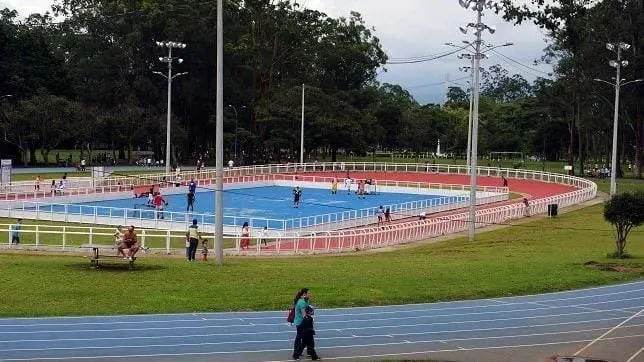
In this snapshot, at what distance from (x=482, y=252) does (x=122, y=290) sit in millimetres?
17168

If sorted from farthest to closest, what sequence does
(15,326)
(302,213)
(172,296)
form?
1. (302,213)
2. (172,296)
3. (15,326)

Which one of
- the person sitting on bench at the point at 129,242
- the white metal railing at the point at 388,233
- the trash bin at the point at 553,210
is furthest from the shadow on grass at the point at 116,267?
the trash bin at the point at 553,210

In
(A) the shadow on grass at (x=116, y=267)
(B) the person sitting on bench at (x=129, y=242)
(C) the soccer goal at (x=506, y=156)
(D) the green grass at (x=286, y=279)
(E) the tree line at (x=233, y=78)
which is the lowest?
(D) the green grass at (x=286, y=279)

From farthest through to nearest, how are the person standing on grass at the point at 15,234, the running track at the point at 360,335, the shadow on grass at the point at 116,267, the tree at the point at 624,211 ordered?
the person standing on grass at the point at 15,234 → the tree at the point at 624,211 → the shadow on grass at the point at 116,267 → the running track at the point at 360,335

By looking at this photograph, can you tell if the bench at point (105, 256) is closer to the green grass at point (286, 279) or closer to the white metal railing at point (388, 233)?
the green grass at point (286, 279)

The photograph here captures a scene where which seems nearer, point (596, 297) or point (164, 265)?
point (596, 297)

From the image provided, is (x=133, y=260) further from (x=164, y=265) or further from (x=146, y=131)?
(x=146, y=131)

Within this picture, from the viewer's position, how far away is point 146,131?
88312 millimetres

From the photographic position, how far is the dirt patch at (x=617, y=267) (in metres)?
27.5

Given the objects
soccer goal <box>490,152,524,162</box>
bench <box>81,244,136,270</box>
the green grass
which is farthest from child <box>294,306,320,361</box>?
soccer goal <box>490,152,524,162</box>

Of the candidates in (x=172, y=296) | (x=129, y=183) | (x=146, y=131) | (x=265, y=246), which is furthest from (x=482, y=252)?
(x=146, y=131)

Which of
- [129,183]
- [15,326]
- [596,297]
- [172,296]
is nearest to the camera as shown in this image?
[15,326]

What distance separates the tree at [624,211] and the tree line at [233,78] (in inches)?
1732

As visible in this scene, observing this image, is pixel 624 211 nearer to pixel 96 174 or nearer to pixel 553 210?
pixel 553 210
